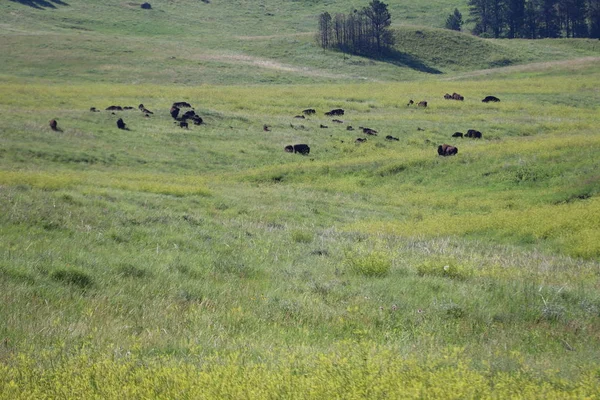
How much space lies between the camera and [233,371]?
529cm

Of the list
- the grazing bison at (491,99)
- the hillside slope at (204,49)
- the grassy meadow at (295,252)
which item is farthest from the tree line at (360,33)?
the grassy meadow at (295,252)

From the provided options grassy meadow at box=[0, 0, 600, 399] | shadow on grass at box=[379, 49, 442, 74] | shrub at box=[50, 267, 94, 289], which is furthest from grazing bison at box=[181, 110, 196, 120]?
shadow on grass at box=[379, 49, 442, 74]

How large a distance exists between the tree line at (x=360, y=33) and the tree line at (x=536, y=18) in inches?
1409

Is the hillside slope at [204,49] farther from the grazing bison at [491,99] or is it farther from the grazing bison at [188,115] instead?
the grazing bison at [188,115]

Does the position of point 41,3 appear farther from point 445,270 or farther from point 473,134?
point 445,270

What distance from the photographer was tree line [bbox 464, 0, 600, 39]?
14388 centimetres

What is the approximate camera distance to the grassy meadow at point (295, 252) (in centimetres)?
546

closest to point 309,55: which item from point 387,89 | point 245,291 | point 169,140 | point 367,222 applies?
point 387,89

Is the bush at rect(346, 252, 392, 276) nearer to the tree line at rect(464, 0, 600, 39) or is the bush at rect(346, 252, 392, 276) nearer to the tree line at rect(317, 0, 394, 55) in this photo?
the tree line at rect(317, 0, 394, 55)

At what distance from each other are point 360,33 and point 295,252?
391 feet

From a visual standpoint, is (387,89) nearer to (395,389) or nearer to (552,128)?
(552,128)

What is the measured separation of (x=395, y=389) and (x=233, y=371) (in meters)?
1.39

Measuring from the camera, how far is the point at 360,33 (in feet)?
413

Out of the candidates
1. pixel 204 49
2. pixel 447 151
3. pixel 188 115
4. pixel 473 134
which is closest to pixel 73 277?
pixel 447 151
